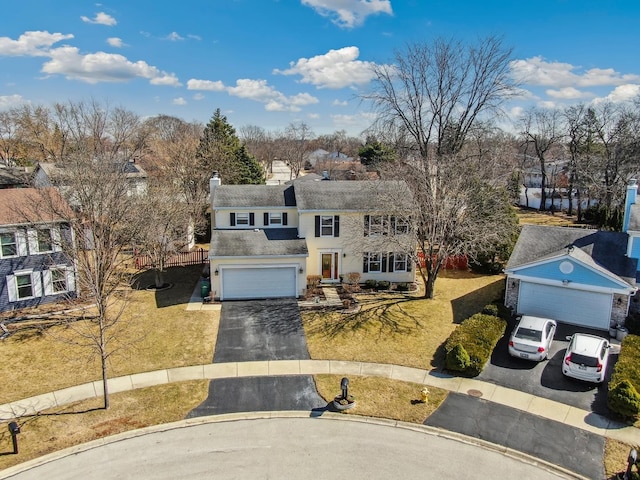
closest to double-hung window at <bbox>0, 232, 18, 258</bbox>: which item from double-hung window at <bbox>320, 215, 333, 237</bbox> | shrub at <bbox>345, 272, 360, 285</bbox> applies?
double-hung window at <bbox>320, 215, 333, 237</bbox>

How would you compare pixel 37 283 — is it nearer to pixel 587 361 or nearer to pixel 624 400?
pixel 587 361

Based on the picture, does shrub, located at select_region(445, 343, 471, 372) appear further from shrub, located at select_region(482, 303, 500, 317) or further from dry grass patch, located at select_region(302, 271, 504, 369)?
shrub, located at select_region(482, 303, 500, 317)

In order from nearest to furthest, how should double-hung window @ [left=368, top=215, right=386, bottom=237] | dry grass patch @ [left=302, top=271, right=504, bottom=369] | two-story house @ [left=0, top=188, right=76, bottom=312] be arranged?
1. dry grass patch @ [left=302, top=271, right=504, bottom=369]
2. two-story house @ [left=0, top=188, right=76, bottom=312]
3. double-hung window @ [left=368, top=215, right=386, bottom=237]

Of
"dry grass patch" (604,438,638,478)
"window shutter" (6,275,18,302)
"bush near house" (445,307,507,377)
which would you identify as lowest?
"dry grass patch" (604,438,638,478)

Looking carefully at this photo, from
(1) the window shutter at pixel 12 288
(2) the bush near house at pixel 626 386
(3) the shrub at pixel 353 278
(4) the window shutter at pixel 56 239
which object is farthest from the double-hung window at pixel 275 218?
(2) the bush near house at pixel 626 386

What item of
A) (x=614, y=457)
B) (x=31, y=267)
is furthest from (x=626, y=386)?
(x=31, y=267)

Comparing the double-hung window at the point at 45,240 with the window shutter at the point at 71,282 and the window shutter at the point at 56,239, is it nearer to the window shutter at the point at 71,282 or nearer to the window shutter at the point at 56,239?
the window shutter at the point at 56,239

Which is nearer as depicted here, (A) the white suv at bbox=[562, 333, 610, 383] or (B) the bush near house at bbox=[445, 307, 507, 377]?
(A) the white suv at bbox=[562, 333, 610, 383]
